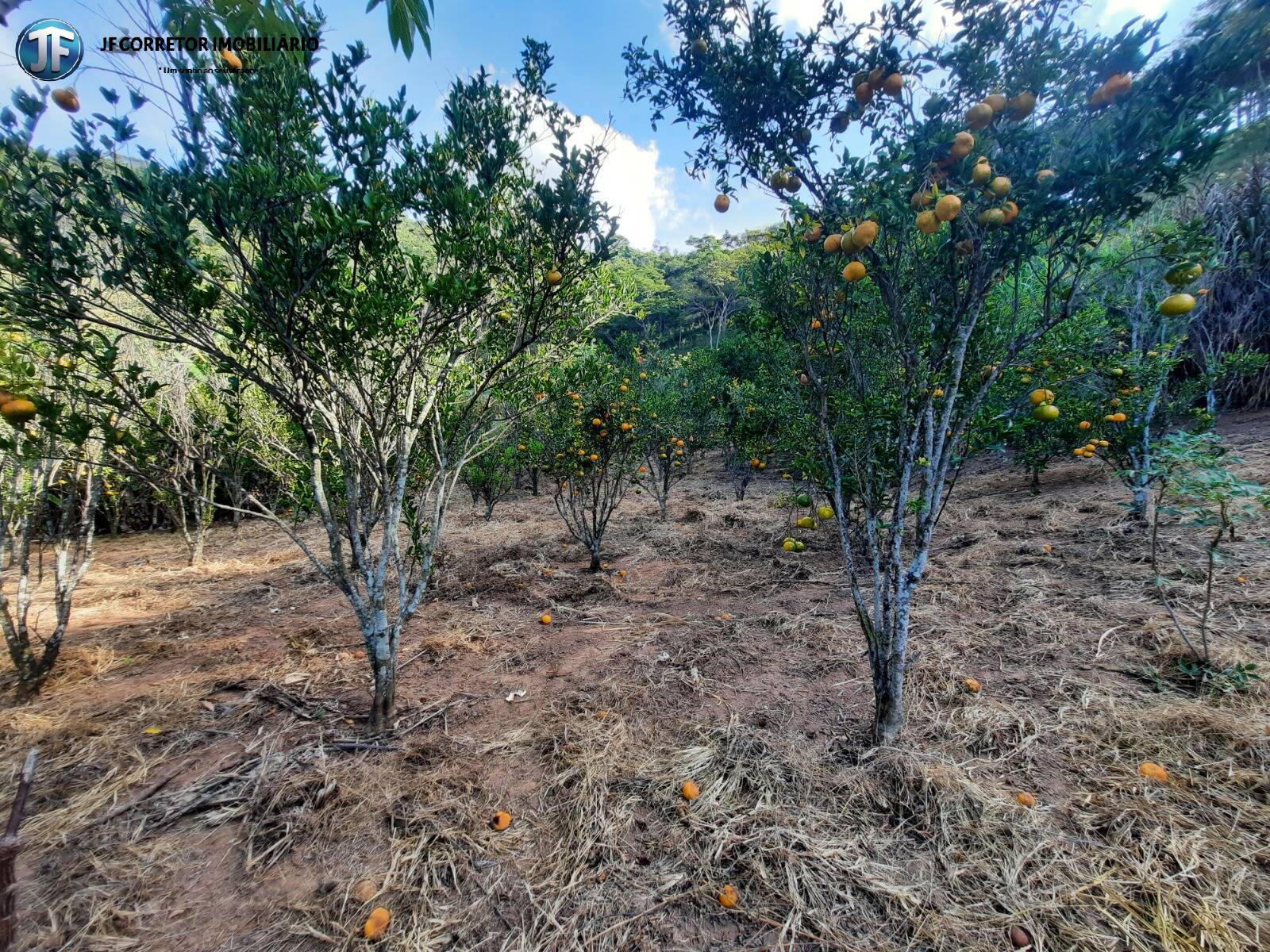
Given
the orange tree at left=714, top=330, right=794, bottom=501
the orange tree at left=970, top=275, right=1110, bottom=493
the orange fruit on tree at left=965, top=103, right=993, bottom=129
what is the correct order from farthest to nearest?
the orange tree at left=714, top=330, right=794, bottom=501 → the orange tree at left=970, top=275, right=1110, bottom=493 → the orange fruit on tree at left=965, top=103, right=993, bottom=129

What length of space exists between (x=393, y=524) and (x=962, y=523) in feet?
23.2

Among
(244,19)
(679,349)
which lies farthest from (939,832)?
(679,349)

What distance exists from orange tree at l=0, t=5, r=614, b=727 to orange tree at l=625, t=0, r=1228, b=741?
95cm

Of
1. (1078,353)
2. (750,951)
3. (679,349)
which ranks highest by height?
(679,349)

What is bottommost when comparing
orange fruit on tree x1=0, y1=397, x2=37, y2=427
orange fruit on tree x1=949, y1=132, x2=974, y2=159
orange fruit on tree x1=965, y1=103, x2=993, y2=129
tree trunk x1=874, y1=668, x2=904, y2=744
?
tree trunk x1=874, y1=668, x2=904, y2=744

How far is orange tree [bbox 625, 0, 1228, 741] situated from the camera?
188 cm

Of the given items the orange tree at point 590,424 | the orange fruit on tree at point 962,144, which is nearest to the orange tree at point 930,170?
the orange fruit on tree at point 962,144

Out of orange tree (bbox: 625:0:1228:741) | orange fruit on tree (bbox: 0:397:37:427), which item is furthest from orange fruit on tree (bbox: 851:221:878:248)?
orange fruit on tree (bbox: 0:397:37:427)

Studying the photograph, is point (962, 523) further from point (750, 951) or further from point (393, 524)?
point (393, 524)

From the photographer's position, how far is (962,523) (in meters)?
6.70

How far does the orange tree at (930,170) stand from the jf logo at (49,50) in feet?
7.60

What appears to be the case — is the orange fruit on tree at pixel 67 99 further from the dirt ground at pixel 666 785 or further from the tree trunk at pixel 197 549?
the tree trunk at pixel 197 549

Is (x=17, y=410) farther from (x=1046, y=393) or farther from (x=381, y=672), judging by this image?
(x=1046, y=393)

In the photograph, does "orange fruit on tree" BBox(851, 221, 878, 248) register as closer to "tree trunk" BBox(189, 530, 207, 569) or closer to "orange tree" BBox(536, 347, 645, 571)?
"orange tree" BBox(536, 347, 645, 571)
